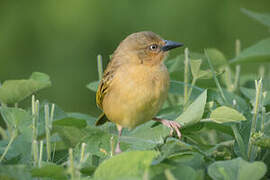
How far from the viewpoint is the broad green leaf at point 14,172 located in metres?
1.60

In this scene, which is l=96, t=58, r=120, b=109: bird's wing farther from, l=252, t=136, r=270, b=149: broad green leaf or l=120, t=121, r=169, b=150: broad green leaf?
l=252, t=136, r=270, b=149: broad green leaf

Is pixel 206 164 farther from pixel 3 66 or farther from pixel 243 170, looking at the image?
pixel 3 66

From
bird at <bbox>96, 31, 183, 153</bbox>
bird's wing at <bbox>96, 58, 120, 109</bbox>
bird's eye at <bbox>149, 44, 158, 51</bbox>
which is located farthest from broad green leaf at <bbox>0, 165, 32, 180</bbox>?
bird's eye at <bbox>149, 44, 158, 51</bbox>

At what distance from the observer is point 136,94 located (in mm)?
3238

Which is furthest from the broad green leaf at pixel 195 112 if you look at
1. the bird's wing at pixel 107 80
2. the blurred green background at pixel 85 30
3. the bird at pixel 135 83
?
the blurred green background at pixel 85 30

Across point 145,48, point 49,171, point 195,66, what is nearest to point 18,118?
point 49,171

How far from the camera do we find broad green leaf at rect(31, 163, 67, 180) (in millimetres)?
1632

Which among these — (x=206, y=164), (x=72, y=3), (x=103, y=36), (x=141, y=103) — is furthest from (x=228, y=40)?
(x=206, y=164)

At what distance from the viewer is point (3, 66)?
6691mm

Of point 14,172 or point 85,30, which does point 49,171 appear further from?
point 85,30

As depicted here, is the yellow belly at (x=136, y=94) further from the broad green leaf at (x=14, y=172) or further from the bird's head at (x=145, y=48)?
the broad green leaf at (x=14, y=172)

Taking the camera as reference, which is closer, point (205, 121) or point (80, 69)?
point (205, 121)

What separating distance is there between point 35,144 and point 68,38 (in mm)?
5080

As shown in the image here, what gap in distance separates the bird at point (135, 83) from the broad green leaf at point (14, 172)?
4.30 feet
